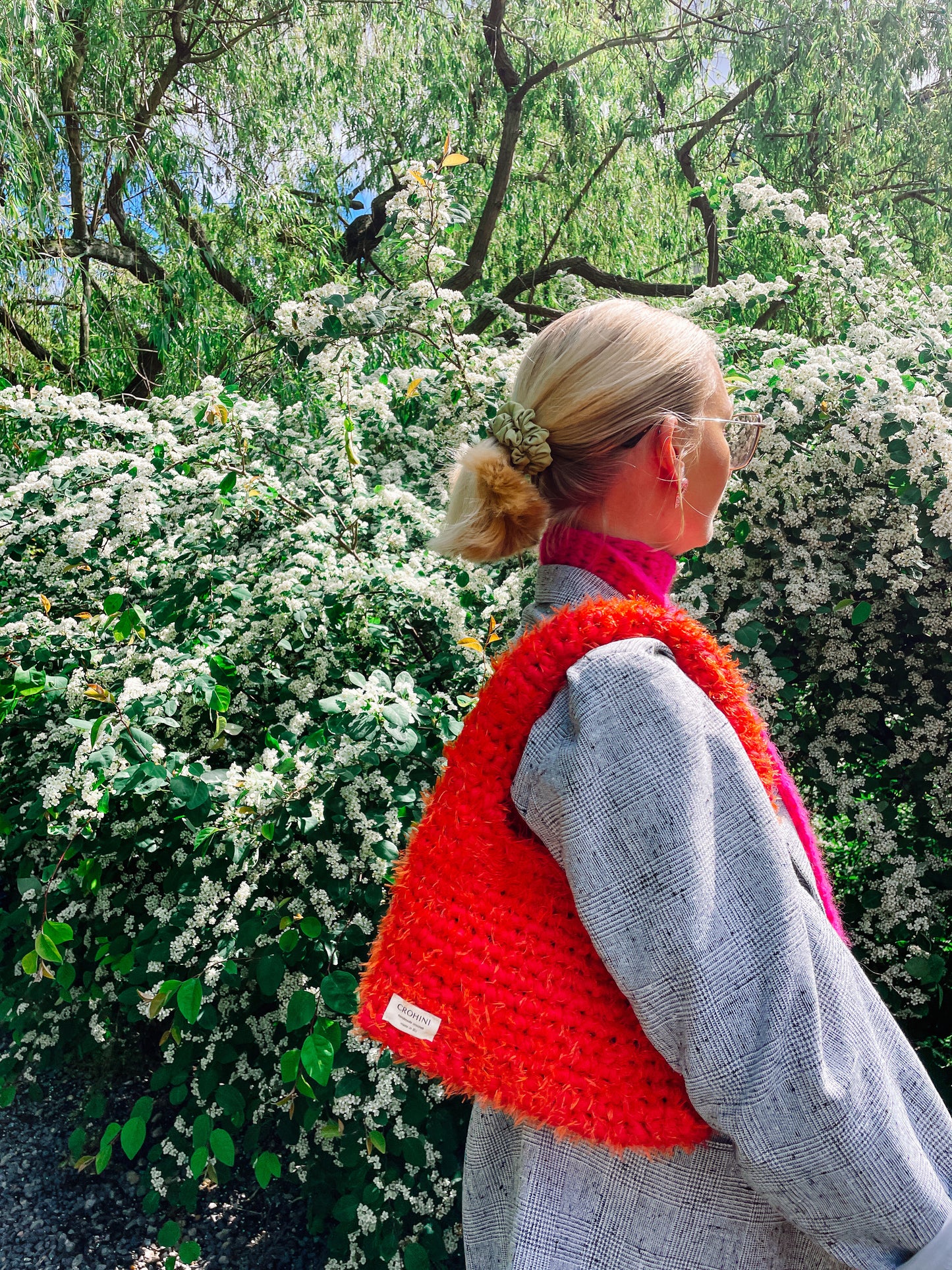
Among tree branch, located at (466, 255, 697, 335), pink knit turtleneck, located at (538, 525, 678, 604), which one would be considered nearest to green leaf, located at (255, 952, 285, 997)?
pink knit turtleneck, located at (538, 525, 678, 604)

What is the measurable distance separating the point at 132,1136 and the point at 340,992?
0.79 m

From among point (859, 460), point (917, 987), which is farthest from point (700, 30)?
point (917, 987)

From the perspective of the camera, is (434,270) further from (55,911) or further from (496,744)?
(496,744)

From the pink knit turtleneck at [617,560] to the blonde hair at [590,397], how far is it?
4 cm

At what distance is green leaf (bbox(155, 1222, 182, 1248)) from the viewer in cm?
235

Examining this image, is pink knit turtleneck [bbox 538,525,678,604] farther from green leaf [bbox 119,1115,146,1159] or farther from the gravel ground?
the gravel ground

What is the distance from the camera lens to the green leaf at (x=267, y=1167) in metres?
2.08

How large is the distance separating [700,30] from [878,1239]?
7.75 m

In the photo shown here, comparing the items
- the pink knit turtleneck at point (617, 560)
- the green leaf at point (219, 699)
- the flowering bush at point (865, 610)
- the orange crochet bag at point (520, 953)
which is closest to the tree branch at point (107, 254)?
the green leaf at point (219, 699)

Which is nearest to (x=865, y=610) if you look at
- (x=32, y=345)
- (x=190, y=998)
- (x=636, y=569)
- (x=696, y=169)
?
(x=636, y=569)

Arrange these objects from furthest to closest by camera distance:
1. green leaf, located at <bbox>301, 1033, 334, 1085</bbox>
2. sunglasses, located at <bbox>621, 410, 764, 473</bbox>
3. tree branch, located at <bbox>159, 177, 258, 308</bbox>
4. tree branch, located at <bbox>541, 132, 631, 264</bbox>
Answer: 1. tree branch, located at <bbox>541, 132, 631, 264</bbox>
2. tree branch, located at <bbox>159, 177, 258, 308</bbox>
3. green leaf, located at <bbox>301, 1033, 334, 1085</bbox>
4. sunglasses, located at <bbox>621, 410, 764, 473</bbox>

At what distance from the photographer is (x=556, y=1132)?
896mm

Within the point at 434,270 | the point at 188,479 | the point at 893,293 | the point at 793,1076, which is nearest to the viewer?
the point at 793,1076

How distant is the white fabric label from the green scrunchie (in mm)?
626
